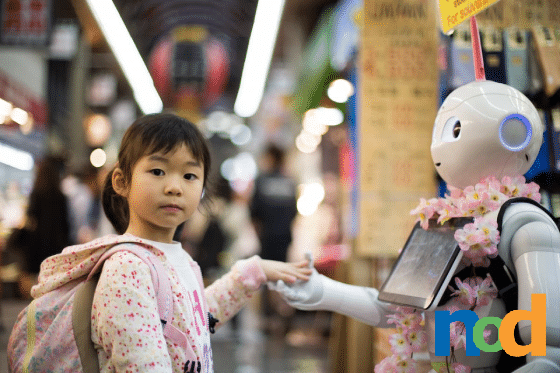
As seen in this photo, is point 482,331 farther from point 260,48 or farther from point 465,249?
point 260,48

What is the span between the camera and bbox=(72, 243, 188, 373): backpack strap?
1.45 metres

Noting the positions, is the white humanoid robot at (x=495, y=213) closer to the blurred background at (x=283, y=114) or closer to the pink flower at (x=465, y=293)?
the pink flower at (x=465, y=293)

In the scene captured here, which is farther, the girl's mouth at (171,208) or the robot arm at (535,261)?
the girl's mouth at (171,208)

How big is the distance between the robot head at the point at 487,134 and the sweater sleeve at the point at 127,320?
106 cm

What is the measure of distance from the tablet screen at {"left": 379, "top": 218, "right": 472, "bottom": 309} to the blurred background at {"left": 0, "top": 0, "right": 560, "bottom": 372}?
68 cm

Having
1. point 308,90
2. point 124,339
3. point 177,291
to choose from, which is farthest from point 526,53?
point 308,90

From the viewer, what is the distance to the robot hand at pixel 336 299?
1.97 metres

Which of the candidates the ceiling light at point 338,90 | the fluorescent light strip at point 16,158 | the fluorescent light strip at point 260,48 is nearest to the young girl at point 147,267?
the fluorescent light strip at point 260,48

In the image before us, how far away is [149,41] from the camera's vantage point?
6.74 m

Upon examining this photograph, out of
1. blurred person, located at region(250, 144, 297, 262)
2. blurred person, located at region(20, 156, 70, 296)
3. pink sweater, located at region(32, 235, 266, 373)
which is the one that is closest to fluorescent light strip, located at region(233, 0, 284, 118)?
blurred person, located at region(250, 144, 297, 262)

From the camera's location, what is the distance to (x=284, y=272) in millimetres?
1978

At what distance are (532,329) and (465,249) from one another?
10.8 inches

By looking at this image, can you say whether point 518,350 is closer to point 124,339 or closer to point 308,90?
point 124,339

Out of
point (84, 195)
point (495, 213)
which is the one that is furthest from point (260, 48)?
point (495, 213)
